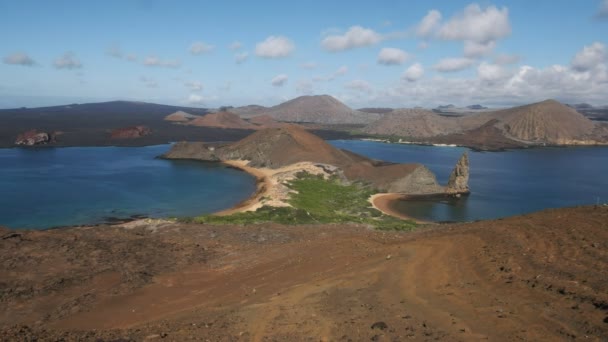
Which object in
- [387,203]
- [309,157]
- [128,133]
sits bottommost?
[387,203]

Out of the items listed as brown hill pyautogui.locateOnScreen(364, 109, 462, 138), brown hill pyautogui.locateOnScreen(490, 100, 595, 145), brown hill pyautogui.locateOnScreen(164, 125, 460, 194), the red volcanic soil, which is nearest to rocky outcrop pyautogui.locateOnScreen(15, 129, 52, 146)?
brown hill pyautogui.locateOnScreen(164, 125, 460, 194)

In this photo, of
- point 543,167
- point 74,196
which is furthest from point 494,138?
point 74,196

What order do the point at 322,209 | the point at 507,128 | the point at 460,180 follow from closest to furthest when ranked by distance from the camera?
the point at 322,209
the point at 460,180
the point at 507,128

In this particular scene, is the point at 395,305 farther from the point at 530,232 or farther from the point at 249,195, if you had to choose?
the point at 249,195

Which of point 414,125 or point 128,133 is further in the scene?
point 414,125

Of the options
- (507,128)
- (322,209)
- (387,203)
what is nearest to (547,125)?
(507,128)

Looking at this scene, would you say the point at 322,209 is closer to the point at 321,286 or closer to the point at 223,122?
the point at 321,286

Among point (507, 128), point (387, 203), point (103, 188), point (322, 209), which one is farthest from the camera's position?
point (507, 128)
